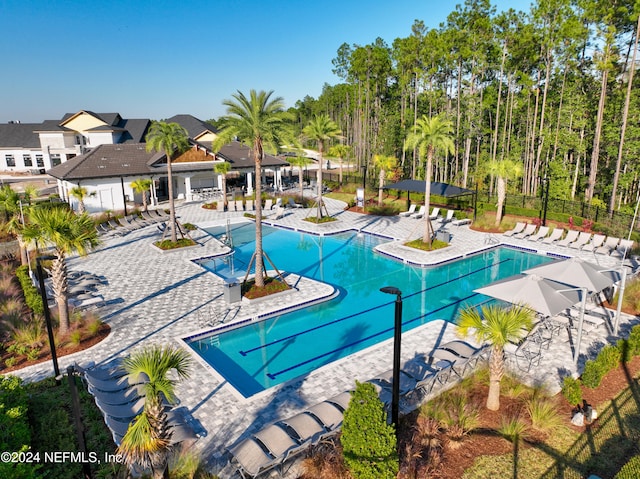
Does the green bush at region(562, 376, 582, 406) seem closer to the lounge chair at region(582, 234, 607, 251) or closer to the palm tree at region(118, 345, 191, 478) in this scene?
the palm tree at region(118, 345, 191, 478)

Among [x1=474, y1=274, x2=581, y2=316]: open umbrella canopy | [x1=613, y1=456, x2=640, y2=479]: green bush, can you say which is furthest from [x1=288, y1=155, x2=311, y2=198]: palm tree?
[x1=613, y1=456, x2=640, y2=479]: green bush

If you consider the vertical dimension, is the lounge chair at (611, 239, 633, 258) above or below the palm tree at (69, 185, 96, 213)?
below

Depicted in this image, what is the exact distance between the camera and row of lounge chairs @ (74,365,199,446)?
8336mm

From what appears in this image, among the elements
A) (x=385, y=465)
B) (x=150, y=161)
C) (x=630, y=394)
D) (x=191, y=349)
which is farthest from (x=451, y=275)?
(x=150, y=161)

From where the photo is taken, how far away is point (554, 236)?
77.1ft

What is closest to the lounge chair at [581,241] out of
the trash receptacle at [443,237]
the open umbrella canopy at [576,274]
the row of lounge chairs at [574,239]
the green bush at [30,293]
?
the row of lounge chairs at [574,239]

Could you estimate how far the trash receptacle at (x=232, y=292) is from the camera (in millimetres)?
15680

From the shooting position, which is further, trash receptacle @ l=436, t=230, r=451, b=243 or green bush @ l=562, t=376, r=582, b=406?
trash receptacle @ l=436, t=230, r=451, b=243

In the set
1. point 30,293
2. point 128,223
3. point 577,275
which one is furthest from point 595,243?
point 128,223

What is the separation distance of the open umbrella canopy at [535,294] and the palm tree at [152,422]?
28.3 feet

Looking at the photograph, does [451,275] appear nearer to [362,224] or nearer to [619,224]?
[362,224]

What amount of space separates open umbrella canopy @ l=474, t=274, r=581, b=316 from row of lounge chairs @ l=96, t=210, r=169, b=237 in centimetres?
2176

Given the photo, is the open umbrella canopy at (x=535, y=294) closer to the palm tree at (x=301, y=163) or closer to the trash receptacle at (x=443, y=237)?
the trash receptacle at (x=443, y=237)

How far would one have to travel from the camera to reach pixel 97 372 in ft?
34.2
